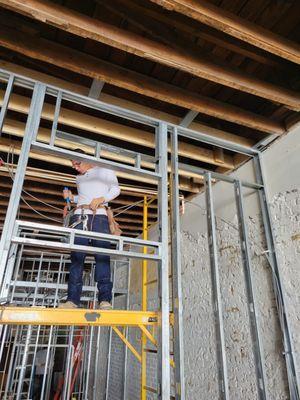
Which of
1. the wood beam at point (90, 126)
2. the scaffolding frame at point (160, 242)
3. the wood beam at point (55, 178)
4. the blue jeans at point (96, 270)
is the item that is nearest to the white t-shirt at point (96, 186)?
the blue jeans at point (96, 270)

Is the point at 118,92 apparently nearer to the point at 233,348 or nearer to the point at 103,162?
the point at 103,162

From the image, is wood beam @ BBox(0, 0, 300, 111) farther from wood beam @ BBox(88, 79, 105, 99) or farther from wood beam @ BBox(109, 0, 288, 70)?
wood beam @ BBox(88, 79, 105, 99)

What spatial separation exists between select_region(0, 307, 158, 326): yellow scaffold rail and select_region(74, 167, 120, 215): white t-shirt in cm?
85

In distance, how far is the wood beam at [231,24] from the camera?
1.69 meters

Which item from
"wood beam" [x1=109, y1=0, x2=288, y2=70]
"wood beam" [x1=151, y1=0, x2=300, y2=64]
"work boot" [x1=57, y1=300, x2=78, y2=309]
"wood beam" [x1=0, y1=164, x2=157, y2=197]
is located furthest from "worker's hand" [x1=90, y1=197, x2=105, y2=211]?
"wood beam" [x1=151, y1=0, x2=300, y2=64]

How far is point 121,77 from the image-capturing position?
2.34 meters

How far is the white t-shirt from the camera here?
2492 mm

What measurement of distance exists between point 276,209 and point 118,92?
1.82 metres

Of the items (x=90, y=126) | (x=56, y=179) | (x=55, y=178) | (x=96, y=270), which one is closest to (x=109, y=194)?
(x=96, y=270)

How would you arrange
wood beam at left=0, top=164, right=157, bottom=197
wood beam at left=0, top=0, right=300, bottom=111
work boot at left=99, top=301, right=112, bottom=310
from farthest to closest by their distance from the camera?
wood beam at left=0, top=164, right=157, bottom=197
work boot at left=99, top=301, right=112, bottom=310
wood beam at left=0, top=0, right=300, bottom=111

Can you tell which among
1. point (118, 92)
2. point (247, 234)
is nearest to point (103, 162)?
point (118, 92)

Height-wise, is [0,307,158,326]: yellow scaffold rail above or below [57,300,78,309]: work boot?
below

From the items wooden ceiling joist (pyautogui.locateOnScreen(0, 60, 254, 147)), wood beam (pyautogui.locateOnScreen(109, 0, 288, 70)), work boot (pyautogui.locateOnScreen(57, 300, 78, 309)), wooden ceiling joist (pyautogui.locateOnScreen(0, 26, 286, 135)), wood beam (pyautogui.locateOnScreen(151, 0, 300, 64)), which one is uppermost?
wood beam (pyautogui.locateOnScreen(109, 0, 288, 70))

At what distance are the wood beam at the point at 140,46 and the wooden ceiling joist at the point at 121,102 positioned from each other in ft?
2.22
